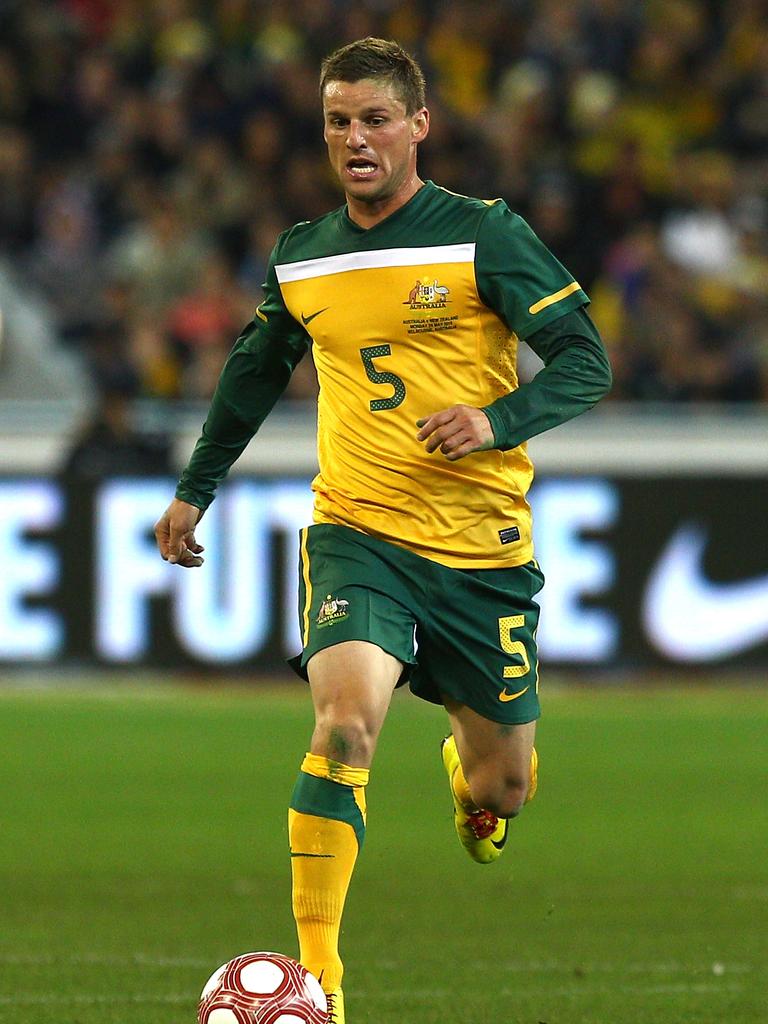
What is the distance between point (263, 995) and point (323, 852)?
0.45 m

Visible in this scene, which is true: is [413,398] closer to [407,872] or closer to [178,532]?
[178,532]

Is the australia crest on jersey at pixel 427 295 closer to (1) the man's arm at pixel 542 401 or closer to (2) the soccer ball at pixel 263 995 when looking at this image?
(1) the man's arm at pixel 542 401

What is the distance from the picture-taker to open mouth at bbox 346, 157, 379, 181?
5395mm

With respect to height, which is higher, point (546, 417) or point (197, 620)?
point (546, 417)

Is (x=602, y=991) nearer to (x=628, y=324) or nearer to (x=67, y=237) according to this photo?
(x=628, y=324)

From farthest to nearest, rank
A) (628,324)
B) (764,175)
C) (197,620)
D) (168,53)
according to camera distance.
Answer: (168,53)
(764,175)
(628,324)
(197,620)

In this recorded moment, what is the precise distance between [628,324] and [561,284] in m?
10.3

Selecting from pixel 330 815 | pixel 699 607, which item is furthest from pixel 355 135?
pixel 699 607

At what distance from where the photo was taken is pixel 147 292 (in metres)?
16.5

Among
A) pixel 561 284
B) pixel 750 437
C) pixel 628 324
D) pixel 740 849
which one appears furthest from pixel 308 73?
pixel 561 284

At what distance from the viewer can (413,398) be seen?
5465 mm

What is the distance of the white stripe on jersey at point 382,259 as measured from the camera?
5.45m

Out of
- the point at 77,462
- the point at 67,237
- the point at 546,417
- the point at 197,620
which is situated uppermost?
the point at 546,417

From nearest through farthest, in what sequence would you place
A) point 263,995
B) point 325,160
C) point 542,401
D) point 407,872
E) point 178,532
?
point 263,995, point 542,401, point 178,532, point 407,872, point 325,160
